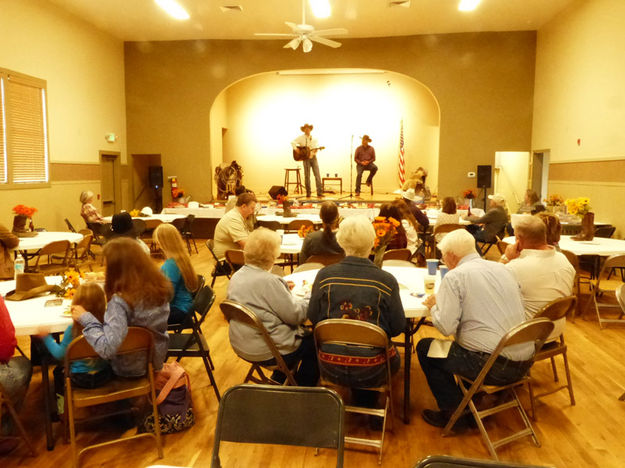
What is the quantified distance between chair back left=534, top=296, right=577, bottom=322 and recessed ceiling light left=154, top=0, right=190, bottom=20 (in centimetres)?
940

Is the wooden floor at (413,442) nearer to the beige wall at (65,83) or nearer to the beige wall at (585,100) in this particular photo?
the beige wall at (585,100)

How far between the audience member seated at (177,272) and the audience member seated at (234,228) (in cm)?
212

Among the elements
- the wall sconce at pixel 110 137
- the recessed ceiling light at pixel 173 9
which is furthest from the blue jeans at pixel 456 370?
the wall sconce at pixel 110 137

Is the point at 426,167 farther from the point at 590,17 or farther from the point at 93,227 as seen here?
the point at 93,227

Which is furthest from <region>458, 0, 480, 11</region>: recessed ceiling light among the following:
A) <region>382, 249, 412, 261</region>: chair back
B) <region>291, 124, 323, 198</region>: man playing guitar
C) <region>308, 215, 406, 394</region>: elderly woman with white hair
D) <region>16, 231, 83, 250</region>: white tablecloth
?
<region>308, 215, 406, 394</region>: elderly woman with white hair

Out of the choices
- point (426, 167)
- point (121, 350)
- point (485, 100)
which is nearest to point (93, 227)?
point (121, 350)

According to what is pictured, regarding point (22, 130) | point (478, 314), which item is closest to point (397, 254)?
point (478, 314)

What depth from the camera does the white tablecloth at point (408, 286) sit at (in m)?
3.25

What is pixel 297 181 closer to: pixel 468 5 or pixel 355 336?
pixel 468 5

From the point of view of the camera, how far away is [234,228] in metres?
5.83

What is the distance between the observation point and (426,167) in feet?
52.1

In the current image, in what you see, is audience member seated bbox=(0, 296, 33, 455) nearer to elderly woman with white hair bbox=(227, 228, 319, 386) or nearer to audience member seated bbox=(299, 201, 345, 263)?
elderly woman with white hair bbox=(227, 228, 319, 386)

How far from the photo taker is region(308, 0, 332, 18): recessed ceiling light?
33.5 ft

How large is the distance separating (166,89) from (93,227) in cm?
579
